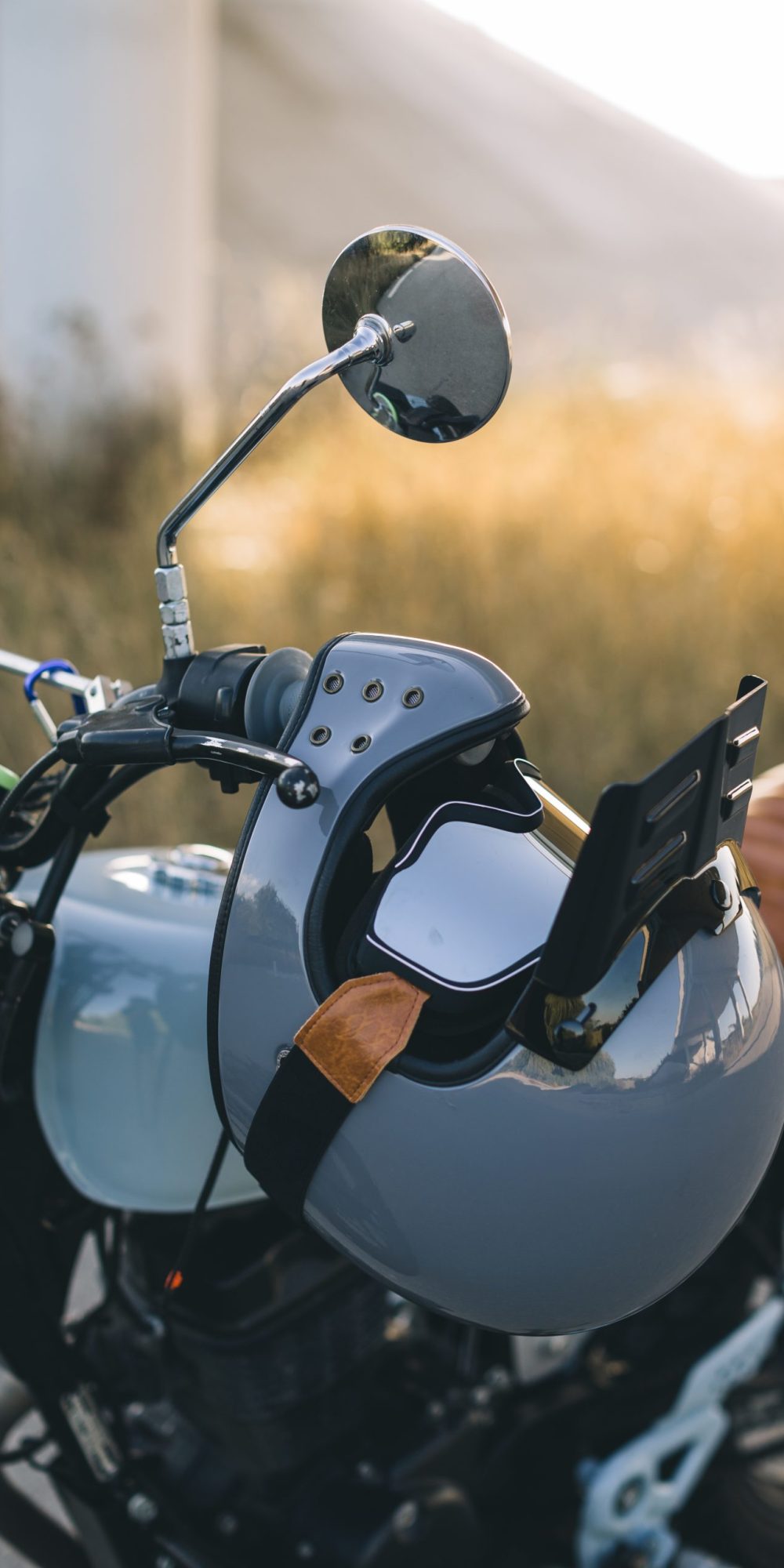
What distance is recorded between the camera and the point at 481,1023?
0.89 meters

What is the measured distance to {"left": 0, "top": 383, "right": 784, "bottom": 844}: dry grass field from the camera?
4.23 m

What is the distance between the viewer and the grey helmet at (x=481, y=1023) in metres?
0.85

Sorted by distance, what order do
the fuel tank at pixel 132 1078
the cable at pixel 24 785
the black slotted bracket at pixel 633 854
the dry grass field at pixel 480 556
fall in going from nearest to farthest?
the black slotted bracket at pixel 633 854
the cable at pixel 24 785
the fuel tank at pixel 132 1078
the dry grass field at pixel 480 556

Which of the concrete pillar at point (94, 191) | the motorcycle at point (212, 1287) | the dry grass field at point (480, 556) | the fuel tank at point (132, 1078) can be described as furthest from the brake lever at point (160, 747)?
the concrete pillar at point (94, 191)

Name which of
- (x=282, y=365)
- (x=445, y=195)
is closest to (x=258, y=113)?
(x=445, y=195)

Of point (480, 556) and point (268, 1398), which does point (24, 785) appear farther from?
point (480, 556)

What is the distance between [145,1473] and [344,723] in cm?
85

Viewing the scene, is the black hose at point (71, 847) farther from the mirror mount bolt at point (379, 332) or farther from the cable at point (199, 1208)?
the mirror mount bolt at point (379, 332)

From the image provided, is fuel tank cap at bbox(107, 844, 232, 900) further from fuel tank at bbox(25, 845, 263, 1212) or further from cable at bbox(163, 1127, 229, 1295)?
cable at bbox(163, 1127, 229, 1295)

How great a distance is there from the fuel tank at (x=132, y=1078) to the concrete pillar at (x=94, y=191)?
4999 millimetres

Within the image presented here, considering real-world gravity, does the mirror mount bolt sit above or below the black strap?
above

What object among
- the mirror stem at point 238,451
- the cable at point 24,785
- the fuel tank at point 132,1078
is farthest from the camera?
the fuel tank at point 132,1078

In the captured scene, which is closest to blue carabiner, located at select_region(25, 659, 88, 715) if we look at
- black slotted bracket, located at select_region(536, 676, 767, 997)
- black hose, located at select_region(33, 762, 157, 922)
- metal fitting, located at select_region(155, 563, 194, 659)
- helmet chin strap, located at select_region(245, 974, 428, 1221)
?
black hose, located at select_region(33, 762, 157, 922)

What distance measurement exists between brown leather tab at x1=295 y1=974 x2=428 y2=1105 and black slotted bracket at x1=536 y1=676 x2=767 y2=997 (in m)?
0.09
